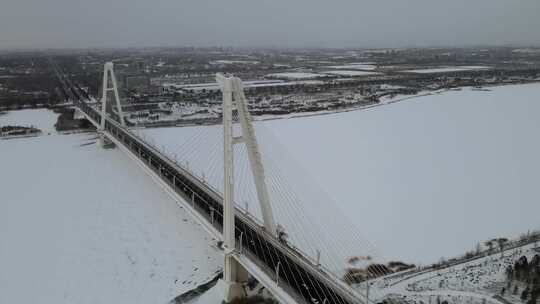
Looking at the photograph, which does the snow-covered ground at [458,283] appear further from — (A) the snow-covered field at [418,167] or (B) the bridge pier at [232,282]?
(B) the bridge pier at [232,282]

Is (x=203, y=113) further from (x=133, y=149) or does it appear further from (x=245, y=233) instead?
(x=245, y=233)

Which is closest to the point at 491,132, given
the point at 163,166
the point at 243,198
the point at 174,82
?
the point at 243,198

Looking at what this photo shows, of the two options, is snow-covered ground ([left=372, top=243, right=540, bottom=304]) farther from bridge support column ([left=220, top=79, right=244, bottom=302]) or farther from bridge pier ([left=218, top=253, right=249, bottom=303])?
bridge support column ([left=220, top=79, right=244, bottom=302])

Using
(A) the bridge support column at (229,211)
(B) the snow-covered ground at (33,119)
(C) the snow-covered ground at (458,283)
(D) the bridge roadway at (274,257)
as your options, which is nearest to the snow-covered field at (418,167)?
(C) the snow-covered ground at (458,283)

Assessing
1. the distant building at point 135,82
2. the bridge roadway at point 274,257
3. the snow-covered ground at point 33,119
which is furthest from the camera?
the distant building at point 135,82

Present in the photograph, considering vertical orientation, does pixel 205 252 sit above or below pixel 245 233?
below

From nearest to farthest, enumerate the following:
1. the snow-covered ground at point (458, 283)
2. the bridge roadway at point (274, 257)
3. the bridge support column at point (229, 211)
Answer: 1. the bridge roadway at point (274, 257)
2. the bridge support column at point (229, 211)
3. the snow-covered ground at point (458, 283)
